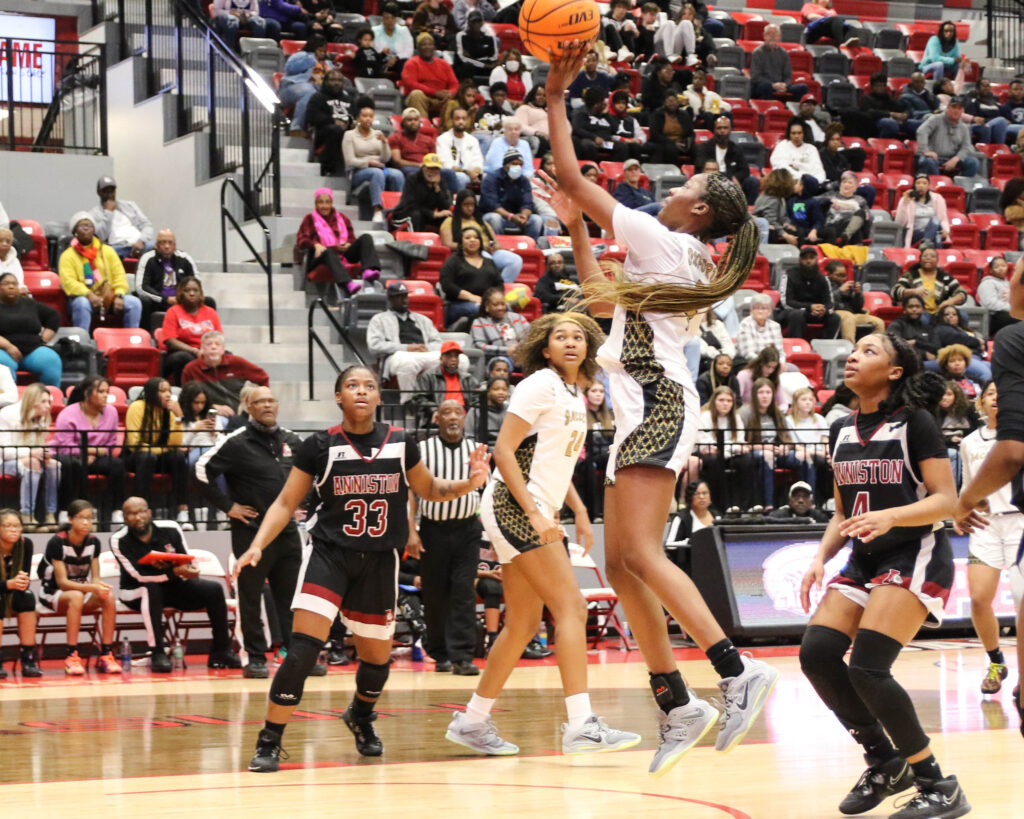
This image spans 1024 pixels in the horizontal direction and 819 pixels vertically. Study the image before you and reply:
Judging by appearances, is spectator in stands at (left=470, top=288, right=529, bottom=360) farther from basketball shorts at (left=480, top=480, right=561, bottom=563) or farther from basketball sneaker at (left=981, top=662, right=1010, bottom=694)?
basketball shorts at (left=480, top=480, right=561, bottom=563)

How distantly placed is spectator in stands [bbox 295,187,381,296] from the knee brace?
10138 mm

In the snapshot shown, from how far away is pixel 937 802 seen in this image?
4898 mm

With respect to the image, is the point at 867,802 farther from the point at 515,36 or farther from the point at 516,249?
the point at 515,36

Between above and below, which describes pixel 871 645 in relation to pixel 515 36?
below

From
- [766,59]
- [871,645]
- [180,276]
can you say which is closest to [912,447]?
[871,645]

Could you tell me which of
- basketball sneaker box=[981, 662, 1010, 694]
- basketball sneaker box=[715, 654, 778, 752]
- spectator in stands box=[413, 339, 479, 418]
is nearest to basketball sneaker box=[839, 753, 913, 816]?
basketball sneaker box=[715, 654, 778, 752]

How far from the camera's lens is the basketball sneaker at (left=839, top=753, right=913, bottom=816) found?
16.7 feet

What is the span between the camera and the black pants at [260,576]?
34.4ft

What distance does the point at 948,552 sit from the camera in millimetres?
5312

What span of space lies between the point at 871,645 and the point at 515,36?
54.0 ft

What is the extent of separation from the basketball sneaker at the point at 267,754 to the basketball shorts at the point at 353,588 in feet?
1.84

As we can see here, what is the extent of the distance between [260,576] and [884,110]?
1453 cm

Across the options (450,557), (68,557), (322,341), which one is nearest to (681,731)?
(450,557)

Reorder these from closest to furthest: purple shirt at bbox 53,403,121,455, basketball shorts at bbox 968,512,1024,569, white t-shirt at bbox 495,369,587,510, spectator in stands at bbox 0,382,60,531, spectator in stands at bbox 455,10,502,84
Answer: white t-shirt at bbox 495,369,587,510 → basketball shorts at bbox 968,512,1024,569 → spectator in stands at bbox 0,382,60,531 → purple shirt at bbox 53,403,121,455 → spectator in stands at bbox 455,10,502,84
